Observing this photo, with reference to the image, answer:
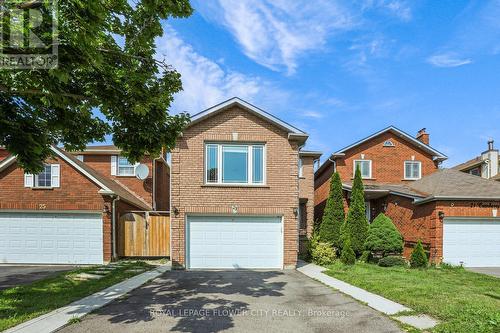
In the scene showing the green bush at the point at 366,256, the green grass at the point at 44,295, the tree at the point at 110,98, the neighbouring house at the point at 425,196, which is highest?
the tree at the point at 110,98

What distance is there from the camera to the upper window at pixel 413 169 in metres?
21.5

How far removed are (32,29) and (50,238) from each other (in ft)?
41.5

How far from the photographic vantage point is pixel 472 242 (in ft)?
47.6

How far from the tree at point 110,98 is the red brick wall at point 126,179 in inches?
440

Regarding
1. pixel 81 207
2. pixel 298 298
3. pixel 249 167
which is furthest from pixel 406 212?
pixel 81 207

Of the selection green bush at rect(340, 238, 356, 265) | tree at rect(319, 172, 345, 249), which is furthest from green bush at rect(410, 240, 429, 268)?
tree at rect(319, 172, 345, 249)

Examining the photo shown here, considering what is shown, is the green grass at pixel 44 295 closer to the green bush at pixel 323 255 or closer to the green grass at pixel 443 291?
the green grass at pixel 443 291

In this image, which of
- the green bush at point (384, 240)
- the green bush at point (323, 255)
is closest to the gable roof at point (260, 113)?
the green bush at point (323, 255)

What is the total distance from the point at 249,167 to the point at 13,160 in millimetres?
11383

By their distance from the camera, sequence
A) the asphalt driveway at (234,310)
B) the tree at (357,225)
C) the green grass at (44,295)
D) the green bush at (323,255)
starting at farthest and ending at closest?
1. the tree at (357,225)
2. the green bush at (323,255)
3. the green grass at (44,295)
4. the asphalt driveway at (234,310)

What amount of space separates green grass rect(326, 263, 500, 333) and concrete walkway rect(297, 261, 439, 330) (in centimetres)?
21

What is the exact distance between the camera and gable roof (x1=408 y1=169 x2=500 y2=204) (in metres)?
14.4

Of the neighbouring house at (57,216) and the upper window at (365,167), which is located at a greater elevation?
the upper window at (365,167)

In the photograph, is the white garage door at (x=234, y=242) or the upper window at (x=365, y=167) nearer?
the white garage door at (x=234, y=242)
